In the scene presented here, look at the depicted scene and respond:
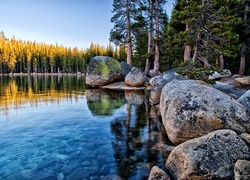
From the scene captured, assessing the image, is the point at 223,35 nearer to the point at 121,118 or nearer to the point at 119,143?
the point at 121,118

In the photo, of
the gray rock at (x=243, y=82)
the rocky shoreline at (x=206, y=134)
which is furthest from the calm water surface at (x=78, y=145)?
the gray rock at (x=243, y=82)

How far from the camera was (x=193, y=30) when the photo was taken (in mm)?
Answer: 10008

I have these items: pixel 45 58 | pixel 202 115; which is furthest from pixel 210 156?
pixel 45 58

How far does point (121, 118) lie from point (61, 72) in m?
83.7

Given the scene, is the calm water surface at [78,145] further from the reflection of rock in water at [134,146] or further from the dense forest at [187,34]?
the dense forest at [187,34]

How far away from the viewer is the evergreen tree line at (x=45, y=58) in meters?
72.9

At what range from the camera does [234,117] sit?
16.1 feet

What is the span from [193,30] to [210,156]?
7.85 metres

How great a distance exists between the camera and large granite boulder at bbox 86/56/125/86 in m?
19.8

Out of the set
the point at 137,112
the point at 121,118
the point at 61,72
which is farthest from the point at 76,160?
the point at 61,72

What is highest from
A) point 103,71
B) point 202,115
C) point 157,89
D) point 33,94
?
point 103,71

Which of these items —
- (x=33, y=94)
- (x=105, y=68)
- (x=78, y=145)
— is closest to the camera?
(x=78, y=145)

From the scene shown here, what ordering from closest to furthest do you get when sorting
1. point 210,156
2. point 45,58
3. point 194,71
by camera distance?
point 210,156 → point 194,71 → point 45,58

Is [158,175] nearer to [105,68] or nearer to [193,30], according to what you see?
[193,30]
